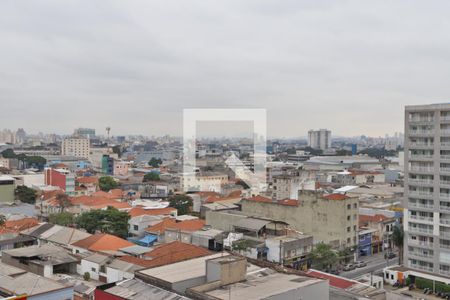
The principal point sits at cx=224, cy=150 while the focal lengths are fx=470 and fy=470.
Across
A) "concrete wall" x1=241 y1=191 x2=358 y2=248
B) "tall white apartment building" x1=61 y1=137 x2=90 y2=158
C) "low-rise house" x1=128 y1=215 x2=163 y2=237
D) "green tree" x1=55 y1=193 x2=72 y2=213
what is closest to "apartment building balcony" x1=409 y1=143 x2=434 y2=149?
"concrete wall" x1=241 y1=191 x2=358 y2=248

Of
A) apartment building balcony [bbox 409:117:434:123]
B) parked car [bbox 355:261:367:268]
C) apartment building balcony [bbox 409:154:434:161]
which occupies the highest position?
Result: apartment building balcony [bbox 409:117:434:123]

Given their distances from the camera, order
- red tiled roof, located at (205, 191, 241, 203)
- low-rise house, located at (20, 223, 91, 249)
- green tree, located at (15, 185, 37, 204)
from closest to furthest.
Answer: low-rise house, located at (20, 223, 91, 249)
red tiled roof, located at (205, 191, 241, 203)
green tree, located at (15, 185, 37, 204)

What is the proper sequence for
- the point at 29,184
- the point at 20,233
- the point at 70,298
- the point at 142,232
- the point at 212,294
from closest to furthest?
the point at 212,294, the point at 70,298, the point at 20,233, the point at 142,232, the point at 29,184

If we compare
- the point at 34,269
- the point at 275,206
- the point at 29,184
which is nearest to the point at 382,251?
the point at 275,206

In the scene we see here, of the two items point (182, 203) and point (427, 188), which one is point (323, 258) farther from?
point (182, 203)

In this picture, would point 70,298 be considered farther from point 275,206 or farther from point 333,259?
point 275,206

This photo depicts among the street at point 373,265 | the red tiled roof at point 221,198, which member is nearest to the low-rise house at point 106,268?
the street at point 373,265

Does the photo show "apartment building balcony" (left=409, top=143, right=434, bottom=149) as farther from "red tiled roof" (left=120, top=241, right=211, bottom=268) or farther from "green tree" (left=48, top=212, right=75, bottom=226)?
"green tree" (left=48, top=212, right=75, bottom=226)
